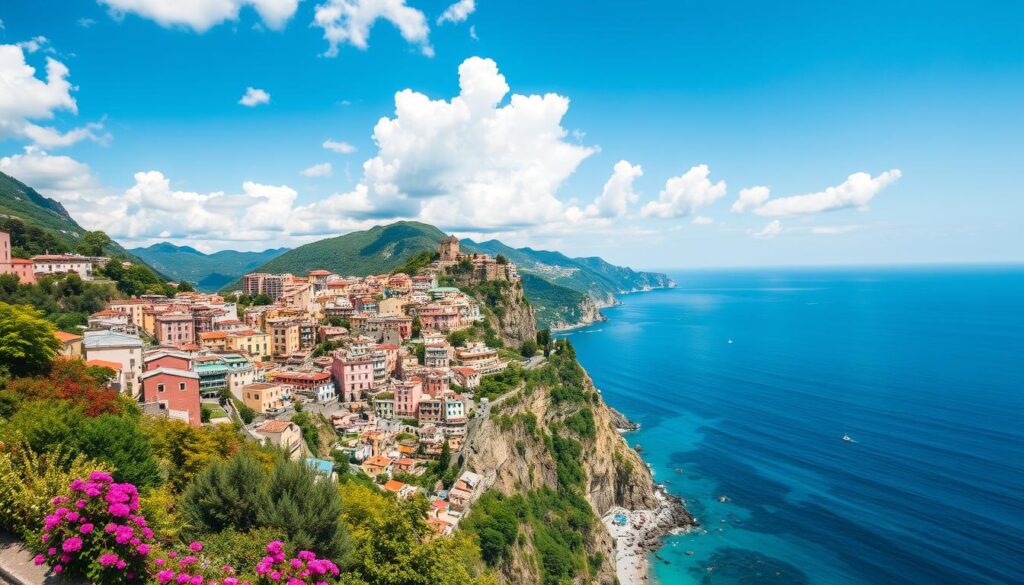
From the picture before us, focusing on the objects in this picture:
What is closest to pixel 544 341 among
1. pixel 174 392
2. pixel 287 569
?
pixel 174 392

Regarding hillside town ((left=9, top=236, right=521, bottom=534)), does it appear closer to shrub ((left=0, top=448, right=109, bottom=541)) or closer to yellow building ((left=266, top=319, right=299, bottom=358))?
yellow building ((left=266, top=319, right=299, bottom=358))

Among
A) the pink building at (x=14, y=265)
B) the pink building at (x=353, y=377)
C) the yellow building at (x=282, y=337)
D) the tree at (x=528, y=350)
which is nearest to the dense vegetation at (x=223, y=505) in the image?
the pink building at (x=353, y=377)

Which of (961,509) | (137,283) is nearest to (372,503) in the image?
(961,509)

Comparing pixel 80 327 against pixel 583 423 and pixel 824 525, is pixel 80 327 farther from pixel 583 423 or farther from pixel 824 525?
pixel 824 525

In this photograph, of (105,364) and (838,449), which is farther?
(838,449)

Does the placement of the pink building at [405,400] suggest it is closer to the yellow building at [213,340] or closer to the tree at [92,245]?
the yellow building at [213,340]

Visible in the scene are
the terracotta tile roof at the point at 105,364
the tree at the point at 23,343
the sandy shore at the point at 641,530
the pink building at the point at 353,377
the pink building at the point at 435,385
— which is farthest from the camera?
the pink building at the point at 435,385

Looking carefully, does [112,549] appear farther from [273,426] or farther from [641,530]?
[641,530]
